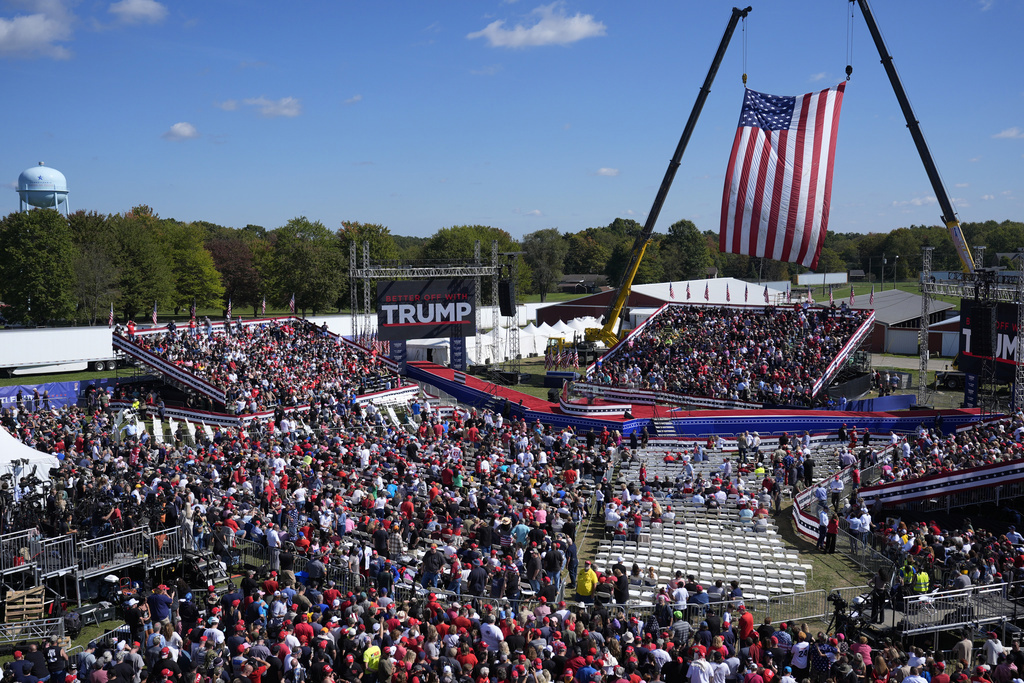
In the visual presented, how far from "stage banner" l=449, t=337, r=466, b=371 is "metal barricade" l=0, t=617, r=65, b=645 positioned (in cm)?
3025

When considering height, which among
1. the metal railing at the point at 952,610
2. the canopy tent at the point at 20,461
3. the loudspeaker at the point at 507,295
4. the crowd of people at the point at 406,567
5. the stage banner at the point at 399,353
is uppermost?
the loudspeaker at the point at 507,295

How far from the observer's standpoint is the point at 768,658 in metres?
10.8

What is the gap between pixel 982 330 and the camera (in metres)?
29.2

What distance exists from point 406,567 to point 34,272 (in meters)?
48.2

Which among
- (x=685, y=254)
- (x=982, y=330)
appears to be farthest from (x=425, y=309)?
(x=685, y=254)

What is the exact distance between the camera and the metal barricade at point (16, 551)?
14.1 metres

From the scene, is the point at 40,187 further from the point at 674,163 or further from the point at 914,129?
the point at 914,129

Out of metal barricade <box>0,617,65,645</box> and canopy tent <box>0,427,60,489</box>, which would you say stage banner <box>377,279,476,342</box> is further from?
metal barricade <box>0,617,65,645</box>

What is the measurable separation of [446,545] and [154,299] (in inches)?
2132

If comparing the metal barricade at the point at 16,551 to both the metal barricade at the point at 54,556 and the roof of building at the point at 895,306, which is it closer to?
the metal barricade at the point at 54,556

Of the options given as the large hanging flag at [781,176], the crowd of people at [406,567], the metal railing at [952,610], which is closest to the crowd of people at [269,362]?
the crowd of people at [406,567]

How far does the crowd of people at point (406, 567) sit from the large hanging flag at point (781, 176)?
9.53 metres

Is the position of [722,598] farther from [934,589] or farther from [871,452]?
[871,452]

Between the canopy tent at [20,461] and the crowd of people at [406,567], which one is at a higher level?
the canopy tent at [20,461]
